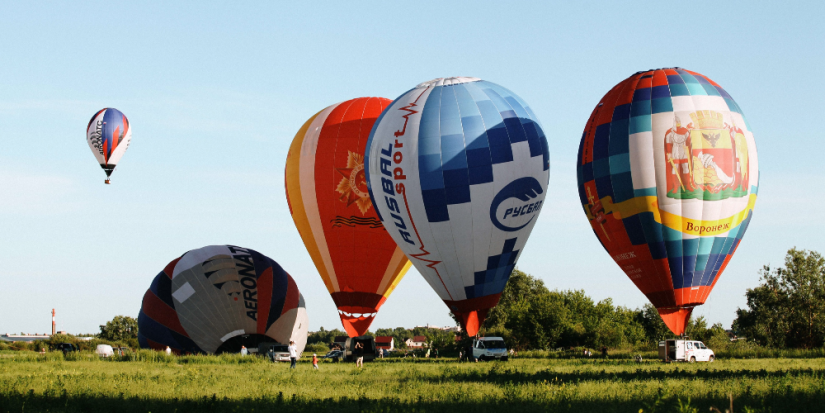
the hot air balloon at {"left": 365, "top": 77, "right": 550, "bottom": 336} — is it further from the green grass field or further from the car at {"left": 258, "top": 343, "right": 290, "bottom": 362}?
the car at {"left": 258, "top": 343, "right": 290, "bottom": 362}

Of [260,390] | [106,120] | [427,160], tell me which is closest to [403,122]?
[427,160]

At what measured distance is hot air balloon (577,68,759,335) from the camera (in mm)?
30938

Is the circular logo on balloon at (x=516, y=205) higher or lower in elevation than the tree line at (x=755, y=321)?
higher

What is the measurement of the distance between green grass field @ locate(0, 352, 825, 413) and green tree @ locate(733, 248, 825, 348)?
48970 mm

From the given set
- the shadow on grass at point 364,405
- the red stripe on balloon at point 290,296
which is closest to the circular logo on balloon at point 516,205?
the shadow on grass at point 364,405

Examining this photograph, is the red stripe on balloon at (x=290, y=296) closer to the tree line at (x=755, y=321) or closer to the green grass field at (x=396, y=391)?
the green grass field at (x=396, y=391)

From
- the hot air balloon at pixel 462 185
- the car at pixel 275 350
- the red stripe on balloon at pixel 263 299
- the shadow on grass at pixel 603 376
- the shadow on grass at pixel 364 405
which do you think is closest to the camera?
the shadow on grass at pixel 364 405

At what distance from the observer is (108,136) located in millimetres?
48562

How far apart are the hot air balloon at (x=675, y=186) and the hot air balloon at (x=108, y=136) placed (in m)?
31.1

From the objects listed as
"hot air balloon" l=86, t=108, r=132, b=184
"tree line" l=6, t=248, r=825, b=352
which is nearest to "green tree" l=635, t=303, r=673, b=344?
"tree line" l=6, t=248, r=825, b=352

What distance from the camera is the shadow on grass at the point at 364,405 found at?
50.4 feet

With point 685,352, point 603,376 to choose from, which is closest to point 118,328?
point 685,352

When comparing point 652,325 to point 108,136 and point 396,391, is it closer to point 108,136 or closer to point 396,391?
point 108,136

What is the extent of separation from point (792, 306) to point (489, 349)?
46174mm
